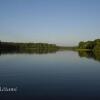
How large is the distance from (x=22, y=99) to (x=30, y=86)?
3.43 meters

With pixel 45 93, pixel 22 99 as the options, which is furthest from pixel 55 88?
pixel 22 99

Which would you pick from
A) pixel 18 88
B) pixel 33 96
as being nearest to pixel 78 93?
pixel 33 96

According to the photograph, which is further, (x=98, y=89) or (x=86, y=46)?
(x=86, y=46)

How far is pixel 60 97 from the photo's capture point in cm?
1223

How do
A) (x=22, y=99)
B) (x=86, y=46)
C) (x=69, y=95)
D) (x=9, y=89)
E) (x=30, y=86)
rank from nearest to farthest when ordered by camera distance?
(x=22, y=99)
(x=69, y=95)
(x=9, y=89)
(x=30, y=86)
(x=86, y=46)

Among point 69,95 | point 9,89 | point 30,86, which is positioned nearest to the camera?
point 69,95

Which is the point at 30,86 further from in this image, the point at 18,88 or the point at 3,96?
the point at 3,96

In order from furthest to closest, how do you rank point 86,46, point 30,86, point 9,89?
point 86,46
point 30,86
point 9,89

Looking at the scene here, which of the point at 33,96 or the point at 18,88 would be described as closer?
the point at 33,96

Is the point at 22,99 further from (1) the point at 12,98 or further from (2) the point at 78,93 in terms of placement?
(2) the point at 78,93

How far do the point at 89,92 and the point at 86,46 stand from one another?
405 ft

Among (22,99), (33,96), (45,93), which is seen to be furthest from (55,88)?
(22,99)

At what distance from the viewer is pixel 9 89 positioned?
1379cm

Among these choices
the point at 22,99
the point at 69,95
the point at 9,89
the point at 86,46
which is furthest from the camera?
the point at 86,46
